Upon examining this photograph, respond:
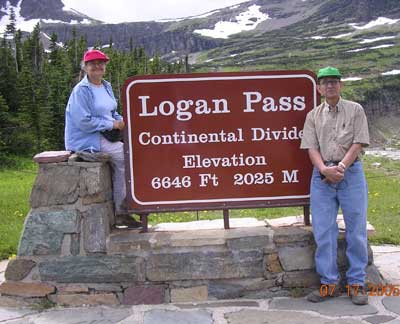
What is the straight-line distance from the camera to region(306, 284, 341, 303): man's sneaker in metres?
4.29

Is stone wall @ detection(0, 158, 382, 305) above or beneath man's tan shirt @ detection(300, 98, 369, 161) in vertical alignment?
beneath

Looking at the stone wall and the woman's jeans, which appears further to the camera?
the woman's jeans

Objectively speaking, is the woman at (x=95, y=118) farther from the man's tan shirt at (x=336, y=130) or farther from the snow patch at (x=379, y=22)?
the snow patch at (x=379, y=22)

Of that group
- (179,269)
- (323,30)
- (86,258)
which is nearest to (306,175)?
(179,269)

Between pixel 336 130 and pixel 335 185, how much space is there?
17.4 inches

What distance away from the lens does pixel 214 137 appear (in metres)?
4.61

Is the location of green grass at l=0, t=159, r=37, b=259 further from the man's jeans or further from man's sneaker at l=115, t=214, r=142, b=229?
the man's jeans

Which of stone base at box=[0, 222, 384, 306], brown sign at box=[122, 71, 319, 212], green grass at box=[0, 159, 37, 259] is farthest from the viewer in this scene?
green grass at box=[0, 159, 37, 259]

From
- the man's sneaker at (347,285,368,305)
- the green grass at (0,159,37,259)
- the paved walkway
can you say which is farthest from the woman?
the green grass at (0,159,37,259)

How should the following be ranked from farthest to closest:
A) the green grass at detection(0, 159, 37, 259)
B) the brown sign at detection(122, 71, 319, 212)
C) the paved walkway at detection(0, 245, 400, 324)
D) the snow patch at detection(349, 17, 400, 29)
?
the snow patch at detection(349, 17, 400, 29), the green grass at detection(0, 159, 37, 259), the brown sign at detection(122, 71, 319, 212), the paved walkway at detection(0, 245, 400, 324)

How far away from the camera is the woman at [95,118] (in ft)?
14.7

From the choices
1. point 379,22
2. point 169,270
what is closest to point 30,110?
point 169,270

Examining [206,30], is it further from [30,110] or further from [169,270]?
[169,270]

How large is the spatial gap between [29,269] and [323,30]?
17158 cm
